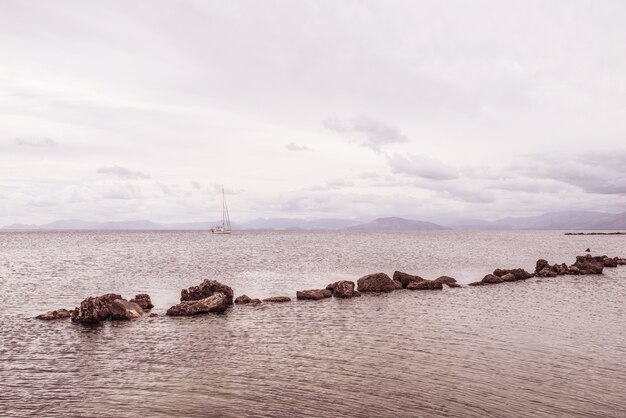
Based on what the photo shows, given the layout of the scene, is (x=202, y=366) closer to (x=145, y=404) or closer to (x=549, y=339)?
(x=145, y=404)

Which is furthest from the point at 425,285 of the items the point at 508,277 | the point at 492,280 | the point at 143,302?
the point at 143,302

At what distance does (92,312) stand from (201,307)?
28.3ft

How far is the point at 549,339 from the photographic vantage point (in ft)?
89.9

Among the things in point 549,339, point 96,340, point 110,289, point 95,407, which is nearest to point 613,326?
point 549,339

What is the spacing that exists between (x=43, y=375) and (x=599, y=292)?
55767 mm

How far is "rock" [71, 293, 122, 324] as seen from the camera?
3288cm

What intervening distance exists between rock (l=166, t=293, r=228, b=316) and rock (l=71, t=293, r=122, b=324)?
16.4 feet

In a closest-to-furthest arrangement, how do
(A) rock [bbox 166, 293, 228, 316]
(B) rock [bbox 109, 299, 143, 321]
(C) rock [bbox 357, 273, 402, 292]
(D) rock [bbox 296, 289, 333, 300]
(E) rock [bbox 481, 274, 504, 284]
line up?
(B) rock [bbox 109, 299, 143, 321]
(A) rock [bbox 166, 293, 228, 316]
(D) rock [bbox 296, 289, 333, 300]
(C) rock [bbox 357, 273, 402, 292]
(E) rock [bbox 481, 274, 504, 284]

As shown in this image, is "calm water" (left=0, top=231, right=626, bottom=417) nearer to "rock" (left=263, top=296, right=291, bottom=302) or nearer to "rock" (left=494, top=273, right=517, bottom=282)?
"rock" (left=263, top=296, right=291, bottom=302)

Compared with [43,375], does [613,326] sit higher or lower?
lower

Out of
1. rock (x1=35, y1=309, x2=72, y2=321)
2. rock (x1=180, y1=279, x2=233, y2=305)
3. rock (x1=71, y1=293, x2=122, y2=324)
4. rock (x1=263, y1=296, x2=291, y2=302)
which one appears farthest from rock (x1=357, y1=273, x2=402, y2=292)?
rock (x1=35, y1=309, x2=72, y2=321)

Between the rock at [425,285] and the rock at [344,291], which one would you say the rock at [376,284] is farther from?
the rock at [344,291]

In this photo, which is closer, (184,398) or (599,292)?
(184,398)

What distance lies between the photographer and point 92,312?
33031 mm
